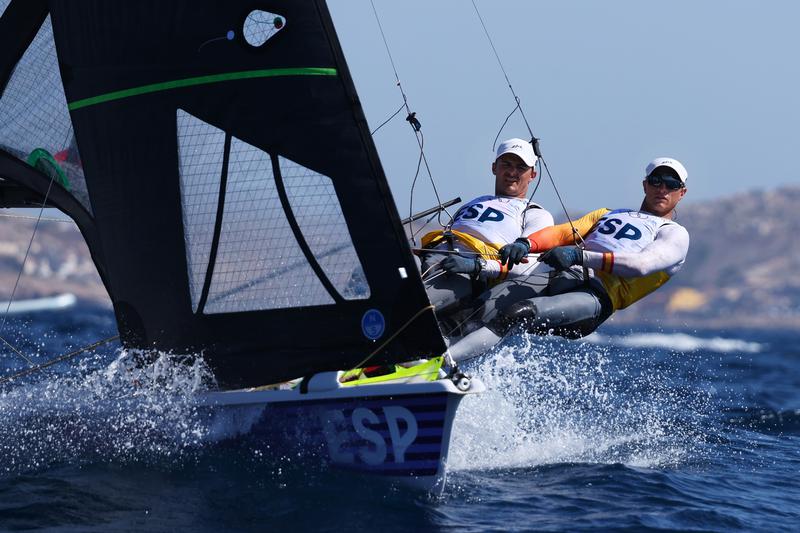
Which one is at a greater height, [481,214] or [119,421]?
[481,214]

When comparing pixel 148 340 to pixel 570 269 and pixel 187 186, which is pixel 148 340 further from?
pixel 570 269

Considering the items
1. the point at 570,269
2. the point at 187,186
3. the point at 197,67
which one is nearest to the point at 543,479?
the point at 570,269

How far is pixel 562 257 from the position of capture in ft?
18.8

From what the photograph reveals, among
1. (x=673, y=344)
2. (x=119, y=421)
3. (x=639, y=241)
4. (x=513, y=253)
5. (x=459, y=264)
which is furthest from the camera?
(x=673, y=344)

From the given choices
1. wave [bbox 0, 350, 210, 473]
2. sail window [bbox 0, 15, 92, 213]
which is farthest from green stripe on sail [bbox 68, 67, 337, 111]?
wave [bbox 0, 350, 210, 473]

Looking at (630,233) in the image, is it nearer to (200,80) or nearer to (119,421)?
(200,80)

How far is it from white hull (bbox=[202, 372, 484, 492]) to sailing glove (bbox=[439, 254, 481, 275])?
1037 mm

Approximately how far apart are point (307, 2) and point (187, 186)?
1.00 metres

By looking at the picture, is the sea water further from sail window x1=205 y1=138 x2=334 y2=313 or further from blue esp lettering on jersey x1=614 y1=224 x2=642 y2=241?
blue esp lettering on jersey x1=614 y1=224 x2=642 y2=241

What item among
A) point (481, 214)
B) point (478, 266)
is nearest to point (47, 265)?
point (481, 214)

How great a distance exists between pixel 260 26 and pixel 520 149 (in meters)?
1.80

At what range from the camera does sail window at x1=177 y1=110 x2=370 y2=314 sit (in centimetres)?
506

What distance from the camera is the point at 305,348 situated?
515cm

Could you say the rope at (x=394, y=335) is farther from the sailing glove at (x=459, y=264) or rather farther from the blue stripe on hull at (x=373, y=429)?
the sailing glove at (x=459, y=264)
